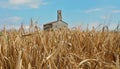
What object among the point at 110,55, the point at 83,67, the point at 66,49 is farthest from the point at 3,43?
the point at 110,55

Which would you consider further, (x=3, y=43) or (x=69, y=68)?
(x=3, y=43)

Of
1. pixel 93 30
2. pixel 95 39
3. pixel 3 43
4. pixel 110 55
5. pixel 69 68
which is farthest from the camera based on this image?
pixel 93 30

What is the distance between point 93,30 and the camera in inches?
126

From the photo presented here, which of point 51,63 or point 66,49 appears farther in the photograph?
point 66,49

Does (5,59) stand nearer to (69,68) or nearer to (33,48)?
(33,48)

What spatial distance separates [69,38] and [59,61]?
0.93 meters

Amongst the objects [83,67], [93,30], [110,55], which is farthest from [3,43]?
[93,30]

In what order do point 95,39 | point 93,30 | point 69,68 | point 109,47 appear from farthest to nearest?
point 93,30 < point 95,39 < point 109,47 < point 69,68

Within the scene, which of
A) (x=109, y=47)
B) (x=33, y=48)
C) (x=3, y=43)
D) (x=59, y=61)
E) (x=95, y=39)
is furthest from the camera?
(x=95, y=39)

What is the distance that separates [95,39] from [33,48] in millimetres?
864

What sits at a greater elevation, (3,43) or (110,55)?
(3,43)

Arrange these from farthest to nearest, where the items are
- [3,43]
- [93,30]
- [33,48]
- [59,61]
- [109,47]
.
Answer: [93,30] < [109,47] < [3,43] < [33,48] < [59,61]

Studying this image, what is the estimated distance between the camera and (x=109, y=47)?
7.51 ft

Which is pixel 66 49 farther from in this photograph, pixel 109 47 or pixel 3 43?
pixel 109 47
